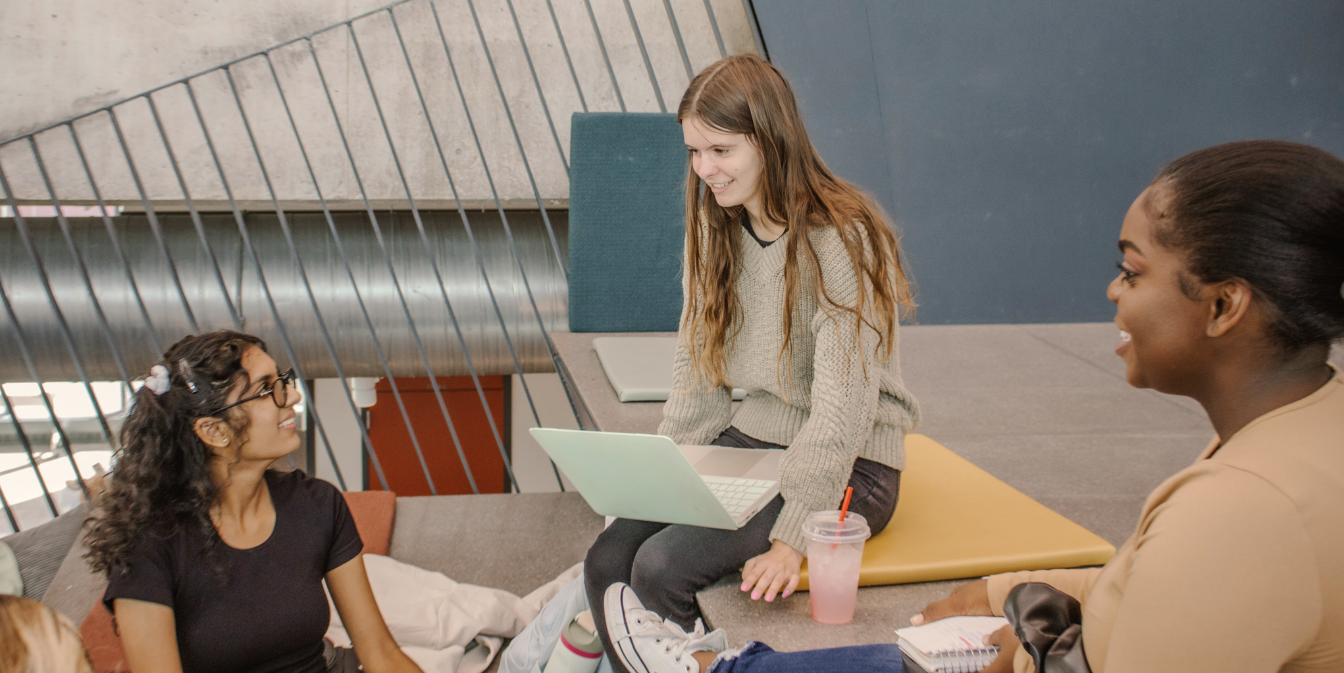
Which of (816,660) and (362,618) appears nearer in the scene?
(816,660)

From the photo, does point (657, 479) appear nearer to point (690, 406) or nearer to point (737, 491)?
point (737, 491)

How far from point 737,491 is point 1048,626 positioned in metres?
0.55

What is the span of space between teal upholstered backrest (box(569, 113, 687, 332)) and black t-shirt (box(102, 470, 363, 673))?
1529 millimetres

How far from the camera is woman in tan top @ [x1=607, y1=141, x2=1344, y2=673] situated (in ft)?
2.10

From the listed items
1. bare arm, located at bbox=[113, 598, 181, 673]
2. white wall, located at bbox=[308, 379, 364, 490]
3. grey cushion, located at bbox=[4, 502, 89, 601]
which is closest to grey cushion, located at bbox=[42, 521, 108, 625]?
grey cushion, located at bbox=[4, 502, 89, 601]

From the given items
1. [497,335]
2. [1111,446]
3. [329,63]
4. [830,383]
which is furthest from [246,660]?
[329,63]

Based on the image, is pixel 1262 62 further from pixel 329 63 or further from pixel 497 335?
pixel 329 63

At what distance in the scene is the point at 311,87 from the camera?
3.46m

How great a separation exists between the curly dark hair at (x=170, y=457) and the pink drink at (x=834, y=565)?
2.82ft

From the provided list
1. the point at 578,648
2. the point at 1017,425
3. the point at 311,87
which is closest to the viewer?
the point at 578,648

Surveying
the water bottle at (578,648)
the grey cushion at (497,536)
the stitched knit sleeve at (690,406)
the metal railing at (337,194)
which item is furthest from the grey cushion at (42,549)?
the metal railing at (337,194)

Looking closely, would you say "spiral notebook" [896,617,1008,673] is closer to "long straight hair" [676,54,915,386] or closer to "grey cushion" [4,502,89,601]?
"long straight hair" [676,54,915,386]

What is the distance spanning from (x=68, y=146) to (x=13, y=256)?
0.50 meters

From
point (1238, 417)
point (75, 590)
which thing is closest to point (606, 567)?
point (1238, 417)
